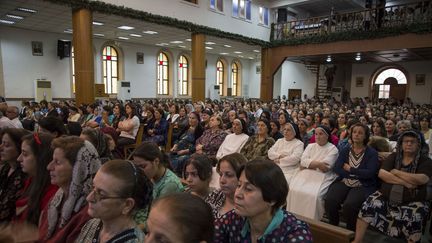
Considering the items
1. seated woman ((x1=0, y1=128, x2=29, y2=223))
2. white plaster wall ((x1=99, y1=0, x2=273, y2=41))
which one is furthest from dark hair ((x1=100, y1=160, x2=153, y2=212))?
white plaster wall ((x1=99, y1=0, x2=273, y2=41))

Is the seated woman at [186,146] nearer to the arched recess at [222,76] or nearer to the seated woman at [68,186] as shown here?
the seated woman at [68,186]

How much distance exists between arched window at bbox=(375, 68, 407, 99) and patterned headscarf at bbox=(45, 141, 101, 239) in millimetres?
22111

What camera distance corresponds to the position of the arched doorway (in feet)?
64.8

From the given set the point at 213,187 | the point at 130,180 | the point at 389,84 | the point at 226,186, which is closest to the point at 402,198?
the point at 213,187

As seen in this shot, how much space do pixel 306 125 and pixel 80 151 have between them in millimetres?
4223

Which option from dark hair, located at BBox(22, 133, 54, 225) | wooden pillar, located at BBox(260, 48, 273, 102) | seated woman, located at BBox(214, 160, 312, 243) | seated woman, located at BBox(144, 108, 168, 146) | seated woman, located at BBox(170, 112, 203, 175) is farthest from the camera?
wooden pillar, located at BBox(260, 48, 273, 102)

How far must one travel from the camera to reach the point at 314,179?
3564mm

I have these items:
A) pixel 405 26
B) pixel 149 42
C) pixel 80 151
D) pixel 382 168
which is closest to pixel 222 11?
pixel 149 42

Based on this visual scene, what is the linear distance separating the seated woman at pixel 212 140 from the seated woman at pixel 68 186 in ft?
10.1

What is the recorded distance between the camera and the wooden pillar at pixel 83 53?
8.95 m

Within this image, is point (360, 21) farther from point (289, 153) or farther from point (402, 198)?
point (402, 198)

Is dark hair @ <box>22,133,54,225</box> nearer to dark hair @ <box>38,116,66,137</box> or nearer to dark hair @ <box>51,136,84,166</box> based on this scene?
dark hair @ <box>51,136,84,166</box>

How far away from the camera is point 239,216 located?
1.54 m

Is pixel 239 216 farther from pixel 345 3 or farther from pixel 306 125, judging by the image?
pixel 345 3
